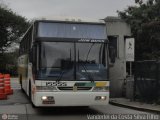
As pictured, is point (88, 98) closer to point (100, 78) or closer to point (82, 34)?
point (100, 78)

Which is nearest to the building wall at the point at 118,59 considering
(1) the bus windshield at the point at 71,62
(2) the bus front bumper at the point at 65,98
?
(1) the bus windshield at the point at 71,62

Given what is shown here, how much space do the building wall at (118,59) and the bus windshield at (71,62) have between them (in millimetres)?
6964

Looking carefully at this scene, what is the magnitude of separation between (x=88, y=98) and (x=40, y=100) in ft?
5.42

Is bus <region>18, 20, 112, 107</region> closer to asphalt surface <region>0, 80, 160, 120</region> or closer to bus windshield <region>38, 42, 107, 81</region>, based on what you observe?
bus windshield <region>38, 42, 107, 81</region>

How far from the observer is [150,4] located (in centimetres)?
4100

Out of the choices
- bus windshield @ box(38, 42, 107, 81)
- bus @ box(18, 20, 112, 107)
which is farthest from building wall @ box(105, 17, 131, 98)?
bus windshield @ box(38, 42, 107, 81)

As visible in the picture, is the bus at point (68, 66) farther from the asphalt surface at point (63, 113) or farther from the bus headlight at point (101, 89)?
the asphalt surface at point (63, 113)

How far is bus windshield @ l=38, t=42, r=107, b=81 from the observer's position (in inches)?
563

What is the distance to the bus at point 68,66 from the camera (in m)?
14.3

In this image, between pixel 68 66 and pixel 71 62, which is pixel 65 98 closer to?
pixel 68 66

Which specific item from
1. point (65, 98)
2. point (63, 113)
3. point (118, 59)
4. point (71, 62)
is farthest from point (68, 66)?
point (118, 59)

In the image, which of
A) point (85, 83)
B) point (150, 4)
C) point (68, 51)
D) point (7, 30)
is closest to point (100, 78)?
point (85, 83)

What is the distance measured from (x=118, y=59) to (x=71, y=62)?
780cm

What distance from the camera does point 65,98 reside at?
14242mm
